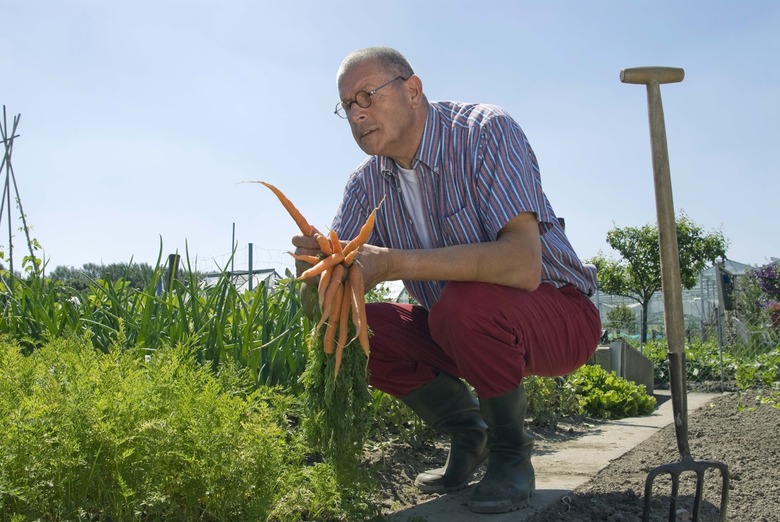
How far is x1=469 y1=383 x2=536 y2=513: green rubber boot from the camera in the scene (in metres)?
2.33

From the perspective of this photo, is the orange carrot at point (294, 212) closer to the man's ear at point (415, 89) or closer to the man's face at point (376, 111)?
the man's face at point (376, 111)

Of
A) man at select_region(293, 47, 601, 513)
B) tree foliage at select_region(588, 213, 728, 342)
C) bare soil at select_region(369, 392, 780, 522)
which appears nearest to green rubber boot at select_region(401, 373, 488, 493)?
man at select_region(293, 47, 601, 513)

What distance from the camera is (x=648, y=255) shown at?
2484 cm

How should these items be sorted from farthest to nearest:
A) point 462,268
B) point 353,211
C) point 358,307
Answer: point 353,211
point 462,268
point 358,307

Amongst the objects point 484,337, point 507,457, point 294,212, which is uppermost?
point 294,212

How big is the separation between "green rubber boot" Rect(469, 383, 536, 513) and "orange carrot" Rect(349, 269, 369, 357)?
571 millimetres

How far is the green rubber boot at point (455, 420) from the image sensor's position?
2666 millimetres

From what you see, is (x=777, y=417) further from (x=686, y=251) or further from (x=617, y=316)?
(x=617, y=316)

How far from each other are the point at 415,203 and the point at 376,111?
16.2 inches

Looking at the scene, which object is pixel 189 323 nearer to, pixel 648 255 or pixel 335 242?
pixel 335 242

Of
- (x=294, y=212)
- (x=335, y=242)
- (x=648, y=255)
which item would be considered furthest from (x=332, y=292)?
(x=648, y=255)

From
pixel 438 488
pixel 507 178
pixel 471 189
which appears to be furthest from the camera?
pixel 438 488

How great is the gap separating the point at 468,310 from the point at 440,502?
0.70 metres

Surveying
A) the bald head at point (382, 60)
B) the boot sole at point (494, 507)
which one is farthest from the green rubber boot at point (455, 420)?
the bald head at point (382, 60)
